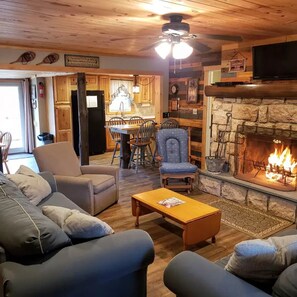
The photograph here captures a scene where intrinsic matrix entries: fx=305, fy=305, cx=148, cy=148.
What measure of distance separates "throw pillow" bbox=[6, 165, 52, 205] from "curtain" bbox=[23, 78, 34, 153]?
5.31 meters

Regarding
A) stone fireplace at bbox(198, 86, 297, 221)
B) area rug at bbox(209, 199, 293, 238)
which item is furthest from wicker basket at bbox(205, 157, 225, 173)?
area rug at bbox(209, 199, 293, 238)

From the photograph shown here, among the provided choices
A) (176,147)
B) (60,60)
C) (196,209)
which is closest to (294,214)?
(196,209)

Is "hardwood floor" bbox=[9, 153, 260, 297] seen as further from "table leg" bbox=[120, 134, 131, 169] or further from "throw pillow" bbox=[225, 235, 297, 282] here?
"table leg" bbox=[120, 134, 131, 169]

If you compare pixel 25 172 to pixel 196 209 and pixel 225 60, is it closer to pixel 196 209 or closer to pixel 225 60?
pixel 196 209

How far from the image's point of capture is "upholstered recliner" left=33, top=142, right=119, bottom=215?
12.4 feet

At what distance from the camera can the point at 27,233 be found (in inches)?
68.3

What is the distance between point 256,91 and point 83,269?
10.8 ft

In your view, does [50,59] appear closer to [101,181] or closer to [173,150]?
[101,181]

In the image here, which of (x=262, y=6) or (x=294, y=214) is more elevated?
(x=262, y=6)

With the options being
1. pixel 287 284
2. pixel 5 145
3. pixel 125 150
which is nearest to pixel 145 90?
pixel 125 150

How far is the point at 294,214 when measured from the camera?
373 cm

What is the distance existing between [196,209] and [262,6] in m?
1.98

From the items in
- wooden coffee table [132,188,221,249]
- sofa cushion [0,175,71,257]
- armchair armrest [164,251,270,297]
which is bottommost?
wooden coffee table [132,188,221,249]

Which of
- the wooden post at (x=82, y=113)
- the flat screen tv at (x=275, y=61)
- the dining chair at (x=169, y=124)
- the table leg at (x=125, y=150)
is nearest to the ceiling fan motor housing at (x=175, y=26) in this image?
the flat screen tv at (x=275, y=61)
